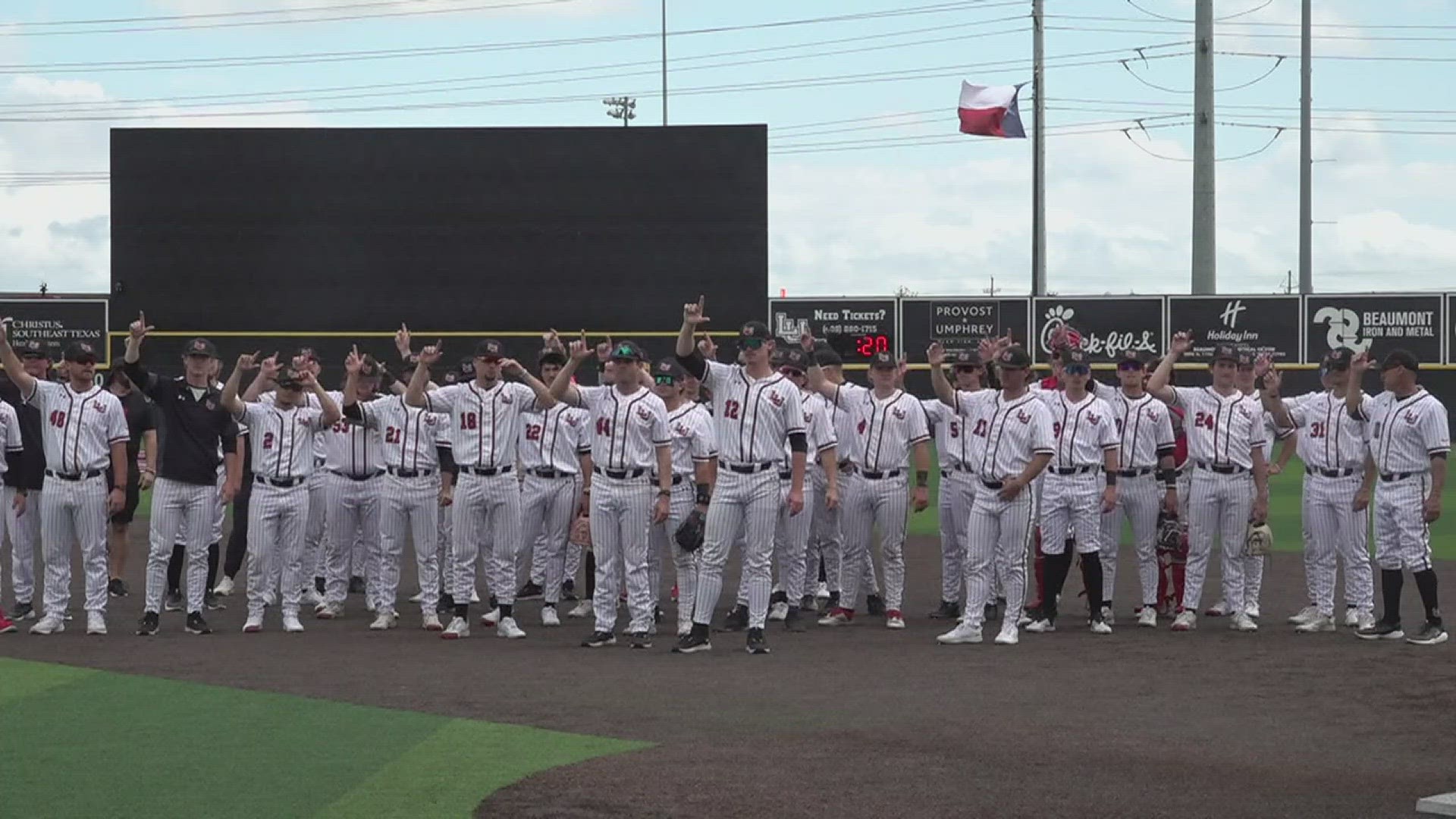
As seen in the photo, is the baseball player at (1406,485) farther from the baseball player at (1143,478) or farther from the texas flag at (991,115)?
the texas flag at (991,115)

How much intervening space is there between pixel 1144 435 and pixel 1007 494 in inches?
71.3

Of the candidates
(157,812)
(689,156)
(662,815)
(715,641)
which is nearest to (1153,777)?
(662,815)

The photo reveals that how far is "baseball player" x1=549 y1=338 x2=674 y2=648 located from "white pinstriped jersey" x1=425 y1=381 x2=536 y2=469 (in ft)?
2.21

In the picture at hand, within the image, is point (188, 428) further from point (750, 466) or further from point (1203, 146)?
point (1203, 146)

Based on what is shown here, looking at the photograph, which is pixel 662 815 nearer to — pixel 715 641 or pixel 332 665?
pixel 332 665

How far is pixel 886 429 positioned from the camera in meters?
13.6

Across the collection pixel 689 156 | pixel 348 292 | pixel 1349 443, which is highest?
pixel 689 156

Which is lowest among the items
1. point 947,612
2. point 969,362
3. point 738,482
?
point 947,612

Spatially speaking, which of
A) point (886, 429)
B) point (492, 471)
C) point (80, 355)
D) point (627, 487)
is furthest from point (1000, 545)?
point (80, 355)

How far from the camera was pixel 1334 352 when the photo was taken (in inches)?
527

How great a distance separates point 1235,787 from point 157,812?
457 centimetres

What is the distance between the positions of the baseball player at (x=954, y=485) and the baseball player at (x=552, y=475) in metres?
2.80

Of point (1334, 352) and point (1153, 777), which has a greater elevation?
point (1334, 352)

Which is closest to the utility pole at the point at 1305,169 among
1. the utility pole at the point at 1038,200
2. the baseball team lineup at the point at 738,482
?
the utility pole at the point at 1038,200
